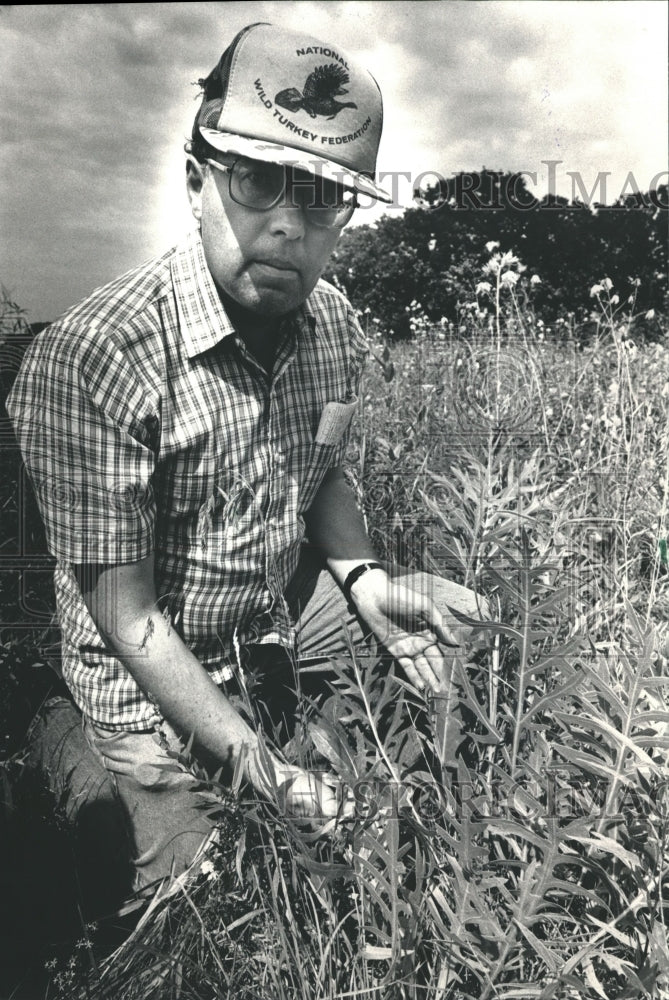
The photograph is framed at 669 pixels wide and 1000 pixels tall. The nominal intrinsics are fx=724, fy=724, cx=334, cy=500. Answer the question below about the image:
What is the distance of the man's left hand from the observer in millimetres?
1737

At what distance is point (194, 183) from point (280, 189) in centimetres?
21

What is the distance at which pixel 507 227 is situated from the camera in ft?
7.43

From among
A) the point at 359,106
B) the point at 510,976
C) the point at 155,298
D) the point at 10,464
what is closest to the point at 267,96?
the point at 359,106

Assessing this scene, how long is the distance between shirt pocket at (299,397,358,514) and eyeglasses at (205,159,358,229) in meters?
0.57

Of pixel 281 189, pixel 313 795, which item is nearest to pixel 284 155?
pixel 281 189

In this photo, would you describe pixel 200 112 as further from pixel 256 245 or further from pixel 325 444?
pixel 325 444

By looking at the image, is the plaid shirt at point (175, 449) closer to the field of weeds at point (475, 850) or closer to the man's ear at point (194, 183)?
the man's ear at point (194, 183)

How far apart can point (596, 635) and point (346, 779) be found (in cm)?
82

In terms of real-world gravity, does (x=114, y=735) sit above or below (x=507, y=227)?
below

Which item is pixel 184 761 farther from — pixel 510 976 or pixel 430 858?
pixel 510 976

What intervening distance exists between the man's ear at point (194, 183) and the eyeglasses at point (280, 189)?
48 millimetres

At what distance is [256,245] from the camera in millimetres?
1385

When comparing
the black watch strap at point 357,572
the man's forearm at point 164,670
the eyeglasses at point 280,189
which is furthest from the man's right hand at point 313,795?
the eyeglasses at point 280,189

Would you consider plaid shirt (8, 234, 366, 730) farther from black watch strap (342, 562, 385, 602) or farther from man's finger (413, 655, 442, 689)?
man's finger (413, 655, 442, 689)
